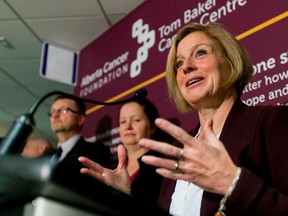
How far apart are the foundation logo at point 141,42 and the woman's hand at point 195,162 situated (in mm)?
1720

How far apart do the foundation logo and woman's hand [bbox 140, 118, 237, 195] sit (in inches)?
67.7

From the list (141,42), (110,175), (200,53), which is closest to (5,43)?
(141,42)

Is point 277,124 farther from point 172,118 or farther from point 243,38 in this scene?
point 172,118

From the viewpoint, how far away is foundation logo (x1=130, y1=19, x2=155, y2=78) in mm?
2434

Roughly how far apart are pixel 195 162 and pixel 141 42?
6.22ft

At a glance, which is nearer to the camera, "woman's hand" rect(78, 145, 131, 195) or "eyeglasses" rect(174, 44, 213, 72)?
"woman's hand" rect(78, 145, 131, 195)

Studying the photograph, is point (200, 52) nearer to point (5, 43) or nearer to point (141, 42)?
point (141, 42)

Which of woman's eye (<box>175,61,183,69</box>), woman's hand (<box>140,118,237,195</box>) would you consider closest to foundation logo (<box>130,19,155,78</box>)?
woman's eye (<box>175,61,183,69</box>)

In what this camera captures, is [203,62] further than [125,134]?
No

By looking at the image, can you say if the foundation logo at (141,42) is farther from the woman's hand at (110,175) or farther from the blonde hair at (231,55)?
the woman's hand at (110,175)

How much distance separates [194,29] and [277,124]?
0.52 m

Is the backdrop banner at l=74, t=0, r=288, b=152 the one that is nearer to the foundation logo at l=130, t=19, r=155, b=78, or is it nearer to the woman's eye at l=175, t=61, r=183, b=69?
the foundation logo at l=130, t=19, r=155, b=78

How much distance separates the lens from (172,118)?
82.5 inches

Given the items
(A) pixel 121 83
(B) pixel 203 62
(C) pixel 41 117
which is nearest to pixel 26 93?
(C) pixel 41 117
